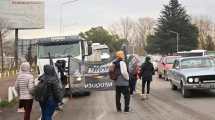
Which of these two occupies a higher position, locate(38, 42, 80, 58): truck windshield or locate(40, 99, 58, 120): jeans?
locate(38, 42, 80, 58): truck windshield

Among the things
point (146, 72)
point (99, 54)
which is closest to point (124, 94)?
point (146, 72)

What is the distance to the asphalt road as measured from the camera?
15.5m

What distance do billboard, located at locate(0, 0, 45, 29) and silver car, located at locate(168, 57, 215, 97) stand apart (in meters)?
33.5

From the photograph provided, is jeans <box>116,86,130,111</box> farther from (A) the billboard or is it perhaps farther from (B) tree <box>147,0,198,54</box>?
(B) tree <box>147,0,198,54</box>

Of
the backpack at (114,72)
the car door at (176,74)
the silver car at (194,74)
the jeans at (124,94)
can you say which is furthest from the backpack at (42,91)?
the car door at (176,74)

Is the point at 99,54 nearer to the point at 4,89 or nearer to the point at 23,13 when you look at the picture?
the point at 4,89

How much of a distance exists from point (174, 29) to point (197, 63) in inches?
3487

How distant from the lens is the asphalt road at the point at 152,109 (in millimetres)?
15539

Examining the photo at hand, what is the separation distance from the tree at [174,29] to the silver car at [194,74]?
87259 mm

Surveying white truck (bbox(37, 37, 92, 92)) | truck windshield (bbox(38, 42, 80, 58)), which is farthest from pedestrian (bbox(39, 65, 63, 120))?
Answer: truck windshield (bbox(38, 42, 80, 58))

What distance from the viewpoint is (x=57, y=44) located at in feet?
85.7

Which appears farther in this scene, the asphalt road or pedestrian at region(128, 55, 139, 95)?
pedestrian at region(128, 55, 139, 95)

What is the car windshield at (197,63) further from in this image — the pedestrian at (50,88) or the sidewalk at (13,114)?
the pedestrian at (50,88)

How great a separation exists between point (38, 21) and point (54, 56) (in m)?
33.5
